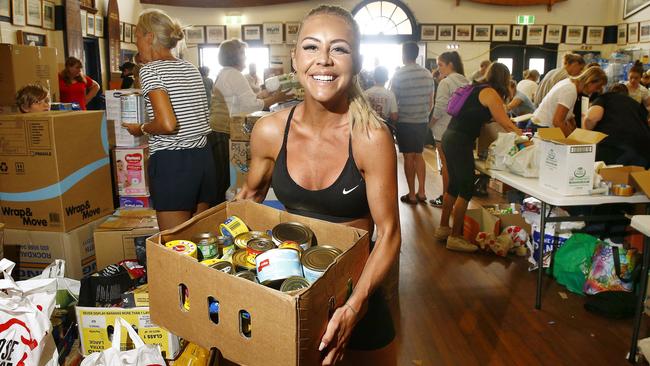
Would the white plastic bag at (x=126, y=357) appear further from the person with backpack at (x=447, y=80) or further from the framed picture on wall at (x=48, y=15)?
the framed picture on wall at (x=48, y=15)

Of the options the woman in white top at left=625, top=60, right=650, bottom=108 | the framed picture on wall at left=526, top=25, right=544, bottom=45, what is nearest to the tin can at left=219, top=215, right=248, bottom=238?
the woman in white top at left=625, top=60, right=650, bottom=108

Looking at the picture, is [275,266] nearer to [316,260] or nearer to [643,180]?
[316,260]

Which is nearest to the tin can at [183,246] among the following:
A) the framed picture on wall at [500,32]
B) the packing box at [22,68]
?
the packing box at [22,68]

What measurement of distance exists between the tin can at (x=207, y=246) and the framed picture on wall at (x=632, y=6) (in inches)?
456

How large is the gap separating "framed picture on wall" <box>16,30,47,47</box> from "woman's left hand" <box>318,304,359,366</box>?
692 centimetres

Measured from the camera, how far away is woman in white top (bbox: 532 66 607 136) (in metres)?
4.30

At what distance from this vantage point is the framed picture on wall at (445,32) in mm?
11406

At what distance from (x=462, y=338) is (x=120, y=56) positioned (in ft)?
28.9

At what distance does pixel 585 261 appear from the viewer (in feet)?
10.7

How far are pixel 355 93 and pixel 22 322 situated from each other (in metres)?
1.14

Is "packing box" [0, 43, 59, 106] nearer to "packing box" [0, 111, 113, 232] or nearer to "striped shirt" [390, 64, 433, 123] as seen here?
"packing box" [0, 111, 113, 232]

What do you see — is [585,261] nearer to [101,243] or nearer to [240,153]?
[240,153]

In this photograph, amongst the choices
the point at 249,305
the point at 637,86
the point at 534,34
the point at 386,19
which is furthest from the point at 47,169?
the point at 534,34

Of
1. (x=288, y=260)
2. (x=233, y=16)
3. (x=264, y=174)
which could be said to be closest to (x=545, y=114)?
(x=264, y=174)
